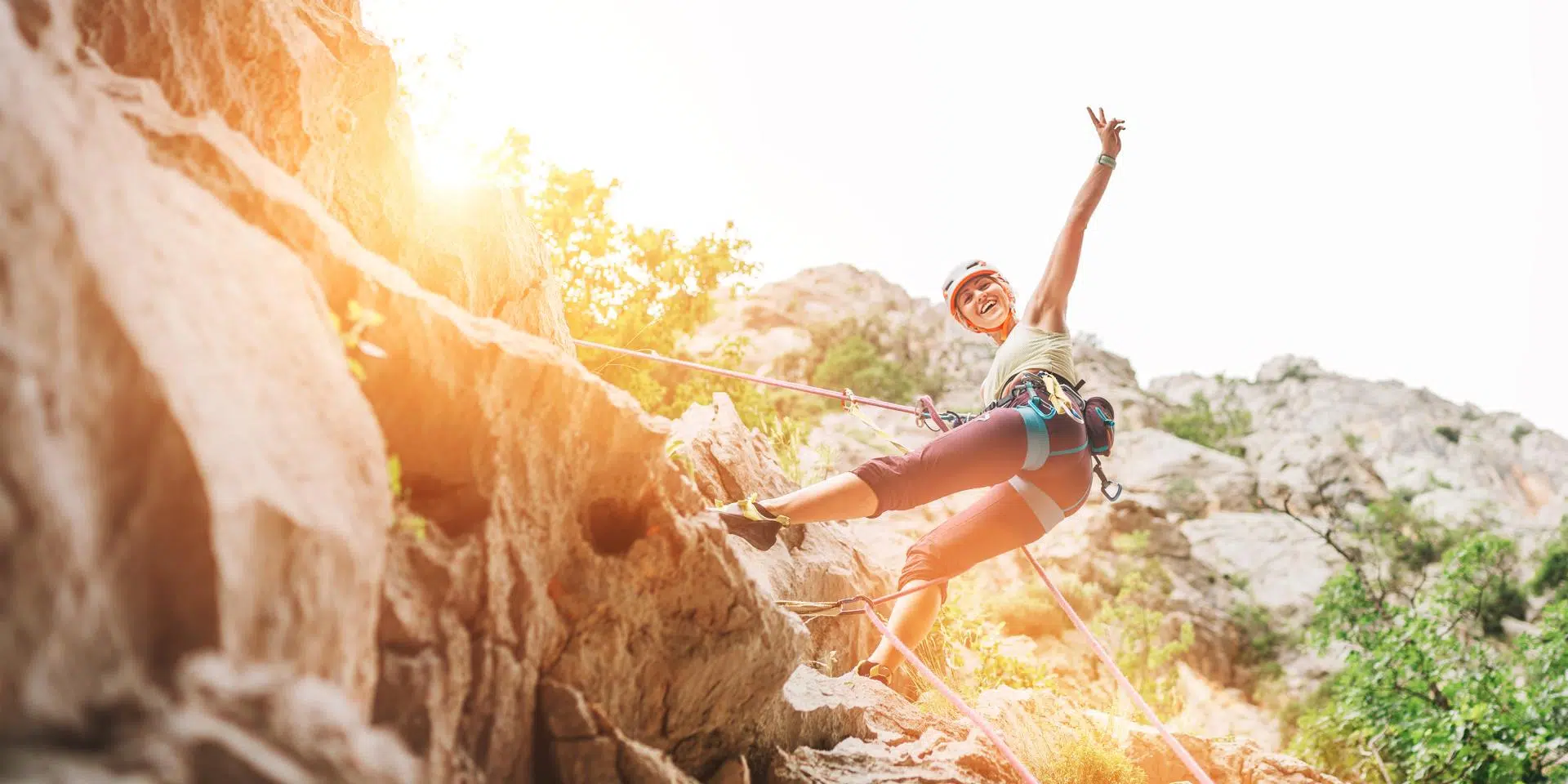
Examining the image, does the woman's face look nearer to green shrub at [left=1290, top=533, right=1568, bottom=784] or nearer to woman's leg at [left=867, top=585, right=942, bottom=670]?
woman's leg at [left=867, top=585, right=942, bottom=670]

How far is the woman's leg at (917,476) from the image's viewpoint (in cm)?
467

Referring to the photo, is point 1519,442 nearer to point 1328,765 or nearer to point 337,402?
point 1328,765

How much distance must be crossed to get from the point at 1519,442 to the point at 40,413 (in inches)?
2772

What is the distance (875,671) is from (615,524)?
8.55 ft

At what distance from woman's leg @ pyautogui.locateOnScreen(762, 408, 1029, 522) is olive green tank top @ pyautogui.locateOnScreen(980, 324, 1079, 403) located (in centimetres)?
48

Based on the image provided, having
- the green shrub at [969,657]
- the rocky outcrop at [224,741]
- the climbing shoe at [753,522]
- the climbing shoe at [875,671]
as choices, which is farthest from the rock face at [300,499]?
the green shrub at [969,657]

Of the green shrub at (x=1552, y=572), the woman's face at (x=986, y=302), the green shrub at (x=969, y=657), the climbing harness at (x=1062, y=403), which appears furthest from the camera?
the green shrub at (x=1552, y=572)

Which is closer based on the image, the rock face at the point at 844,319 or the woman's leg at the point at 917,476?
the woman's leg at the point at 917,476

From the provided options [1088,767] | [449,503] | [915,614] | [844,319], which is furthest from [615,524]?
[844,319]

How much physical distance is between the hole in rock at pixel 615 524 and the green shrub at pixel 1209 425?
4489 centimetres

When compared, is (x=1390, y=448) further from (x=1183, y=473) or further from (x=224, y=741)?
(x=224, y=741)

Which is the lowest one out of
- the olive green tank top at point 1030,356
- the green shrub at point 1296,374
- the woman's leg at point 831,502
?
the woman's leg at point 831,502

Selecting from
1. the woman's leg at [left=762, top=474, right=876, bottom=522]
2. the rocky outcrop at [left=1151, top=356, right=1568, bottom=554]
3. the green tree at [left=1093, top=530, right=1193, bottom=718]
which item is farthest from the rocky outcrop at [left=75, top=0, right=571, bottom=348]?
the rocky outcrop at [left=1151, top=356, right=1568, bottom=554]

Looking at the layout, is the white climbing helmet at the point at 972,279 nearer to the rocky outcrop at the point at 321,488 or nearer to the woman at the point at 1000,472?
the woman at the point at 1000,472
